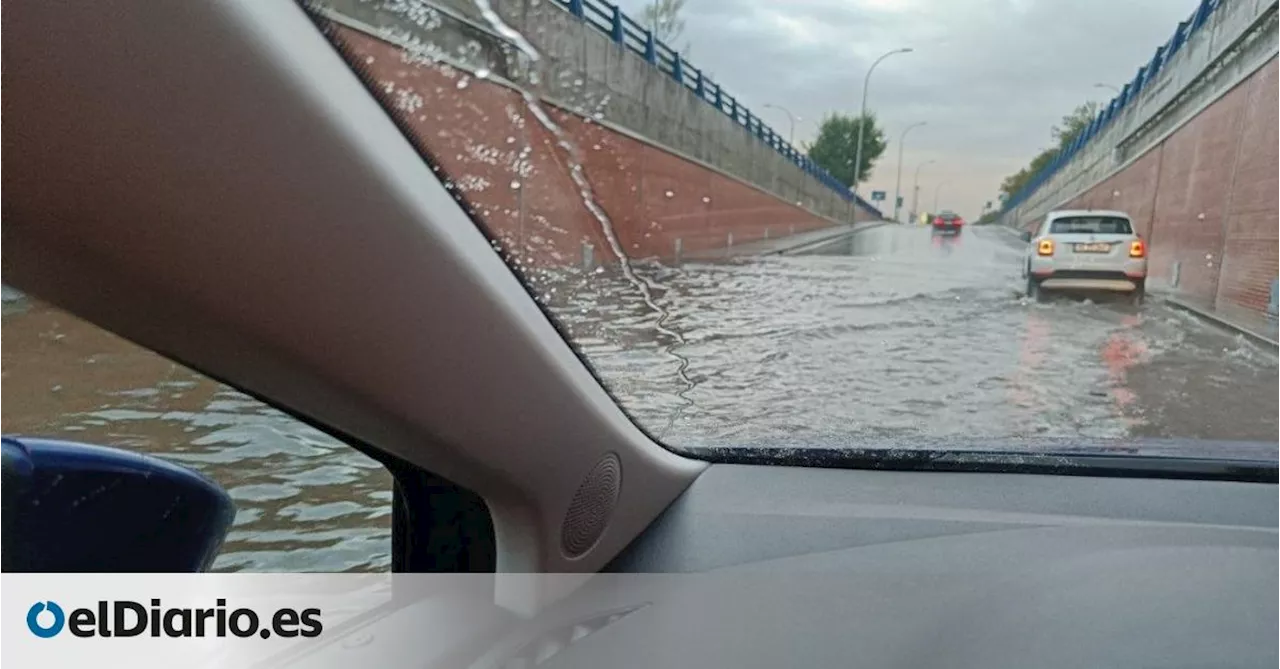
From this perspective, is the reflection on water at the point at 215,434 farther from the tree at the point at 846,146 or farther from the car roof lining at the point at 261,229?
the tree at the point at 846,146

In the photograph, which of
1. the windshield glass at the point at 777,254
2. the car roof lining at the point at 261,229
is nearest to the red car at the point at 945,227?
the windshield glass at the point at 777,254

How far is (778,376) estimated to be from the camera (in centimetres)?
450

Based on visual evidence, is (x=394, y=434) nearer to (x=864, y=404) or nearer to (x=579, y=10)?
(x=579, y=10)

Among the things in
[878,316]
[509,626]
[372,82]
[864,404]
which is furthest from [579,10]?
[878,316]

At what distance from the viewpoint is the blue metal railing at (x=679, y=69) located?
2.61 metres

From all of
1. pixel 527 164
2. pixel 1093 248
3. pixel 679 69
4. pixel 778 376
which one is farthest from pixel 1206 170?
pixel 527 164

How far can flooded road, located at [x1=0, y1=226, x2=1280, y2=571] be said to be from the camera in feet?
5.93

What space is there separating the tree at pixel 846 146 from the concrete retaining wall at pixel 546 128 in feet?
1.24

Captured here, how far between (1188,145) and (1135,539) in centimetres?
416

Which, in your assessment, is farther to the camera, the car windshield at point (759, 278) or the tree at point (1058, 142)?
the tree at point (1058, 142)

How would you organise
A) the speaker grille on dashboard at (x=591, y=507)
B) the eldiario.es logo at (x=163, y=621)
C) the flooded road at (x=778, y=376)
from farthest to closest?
1. the speaker grille on dashboard at (x=591, y=507)
2. the flooded road at (x=778, y=376)
3. the eldiario.es logo at (x=163, y=621)

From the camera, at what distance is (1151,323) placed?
5.72 meters

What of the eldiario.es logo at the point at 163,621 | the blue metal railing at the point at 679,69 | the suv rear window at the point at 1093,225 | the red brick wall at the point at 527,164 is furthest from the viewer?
the suv rear window at the point at 1093,225

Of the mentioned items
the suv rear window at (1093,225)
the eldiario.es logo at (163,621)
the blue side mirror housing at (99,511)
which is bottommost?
the eldiario.es logo at (163,621)
